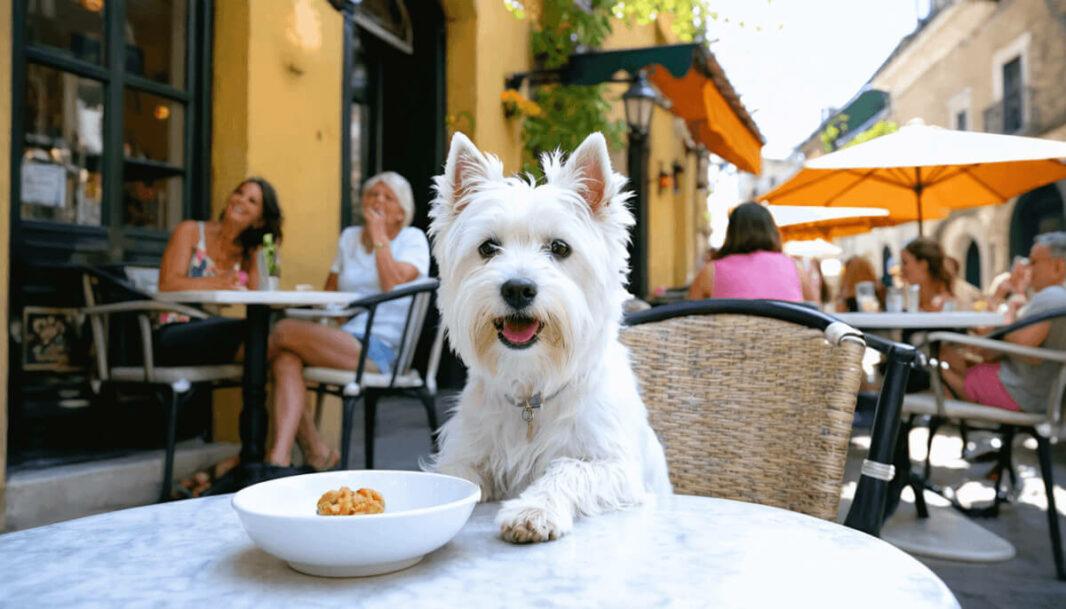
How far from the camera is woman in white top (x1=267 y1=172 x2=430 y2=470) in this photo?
4.45 metres

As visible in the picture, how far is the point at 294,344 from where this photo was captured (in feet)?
14.8

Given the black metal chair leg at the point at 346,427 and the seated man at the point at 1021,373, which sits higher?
the seated man at the point at 1021,373

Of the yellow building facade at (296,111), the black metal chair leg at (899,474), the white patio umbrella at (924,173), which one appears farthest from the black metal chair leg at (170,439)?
the white patio umbrella at (924,173)

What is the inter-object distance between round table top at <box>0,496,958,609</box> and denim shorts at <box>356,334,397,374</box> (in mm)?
3404

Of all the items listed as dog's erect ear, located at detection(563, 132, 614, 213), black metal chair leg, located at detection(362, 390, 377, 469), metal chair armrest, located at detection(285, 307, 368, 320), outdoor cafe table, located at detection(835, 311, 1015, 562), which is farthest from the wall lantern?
dog's erect ear, located at detection(563, 132, 614, 213)

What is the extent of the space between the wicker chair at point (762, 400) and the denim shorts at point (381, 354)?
2643 mm

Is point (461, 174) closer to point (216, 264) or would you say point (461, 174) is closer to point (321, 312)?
point (321, 312)

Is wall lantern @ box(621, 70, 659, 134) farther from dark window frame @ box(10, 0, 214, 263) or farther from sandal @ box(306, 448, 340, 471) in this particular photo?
sandal @ box(306, 448, 340, 471)

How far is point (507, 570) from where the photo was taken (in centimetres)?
99

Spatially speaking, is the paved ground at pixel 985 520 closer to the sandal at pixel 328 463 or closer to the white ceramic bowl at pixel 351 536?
the sandal at pixel 328 463

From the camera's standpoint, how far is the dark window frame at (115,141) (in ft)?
13.7

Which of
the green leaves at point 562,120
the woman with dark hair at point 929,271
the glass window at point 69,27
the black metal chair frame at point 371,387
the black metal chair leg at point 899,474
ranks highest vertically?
the green leaves at point 562,120

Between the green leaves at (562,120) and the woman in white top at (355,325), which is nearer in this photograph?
the woman in white top at (355,325)

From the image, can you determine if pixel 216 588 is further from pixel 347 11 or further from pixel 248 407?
pixel 347 11
